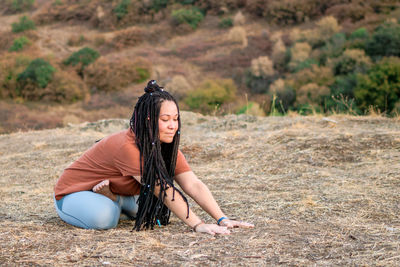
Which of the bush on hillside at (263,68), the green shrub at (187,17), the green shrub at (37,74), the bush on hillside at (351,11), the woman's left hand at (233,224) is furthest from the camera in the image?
the green shrub at (187,17)

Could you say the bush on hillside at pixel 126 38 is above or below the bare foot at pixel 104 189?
above

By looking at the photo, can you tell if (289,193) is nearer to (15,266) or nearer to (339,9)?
(15,266)

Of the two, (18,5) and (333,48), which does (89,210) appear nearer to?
(333,48)

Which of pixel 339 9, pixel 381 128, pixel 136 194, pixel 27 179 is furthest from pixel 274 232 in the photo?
pixel 339 9

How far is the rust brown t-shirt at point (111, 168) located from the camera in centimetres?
271

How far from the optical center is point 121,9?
32.6 metres

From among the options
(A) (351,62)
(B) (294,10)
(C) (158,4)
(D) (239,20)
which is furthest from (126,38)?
(A) (351,62)

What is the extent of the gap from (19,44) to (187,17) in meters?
11.2

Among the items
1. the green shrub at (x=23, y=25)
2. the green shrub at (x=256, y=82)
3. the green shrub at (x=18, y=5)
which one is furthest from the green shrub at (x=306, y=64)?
the green shrub at (x=18, y=5)

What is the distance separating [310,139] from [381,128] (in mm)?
1270

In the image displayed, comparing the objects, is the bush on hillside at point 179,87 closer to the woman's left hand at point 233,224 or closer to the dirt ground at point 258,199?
the dirt ground at point 258,199

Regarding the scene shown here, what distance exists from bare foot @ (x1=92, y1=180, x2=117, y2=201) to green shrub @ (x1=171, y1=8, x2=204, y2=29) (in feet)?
94.6

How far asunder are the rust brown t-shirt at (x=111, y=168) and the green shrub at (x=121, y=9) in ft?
102

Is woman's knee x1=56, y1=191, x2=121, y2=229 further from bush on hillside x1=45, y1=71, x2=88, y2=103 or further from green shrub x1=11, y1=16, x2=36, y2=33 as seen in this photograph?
green shrub x1=11, y1=16, x2=36, y2=33
